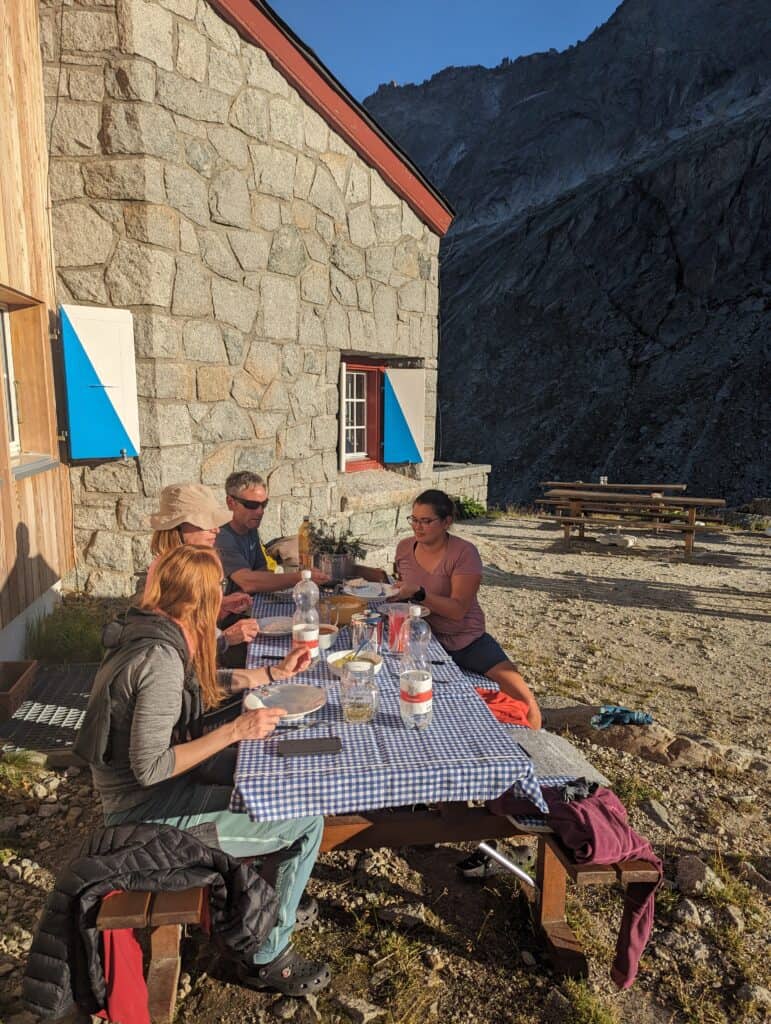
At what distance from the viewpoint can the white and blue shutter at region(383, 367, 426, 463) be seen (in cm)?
787

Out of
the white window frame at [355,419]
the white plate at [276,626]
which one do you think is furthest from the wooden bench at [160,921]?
the white window frame at [355,419]

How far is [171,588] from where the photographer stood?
2.22 m

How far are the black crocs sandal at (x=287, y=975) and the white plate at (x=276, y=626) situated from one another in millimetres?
1326

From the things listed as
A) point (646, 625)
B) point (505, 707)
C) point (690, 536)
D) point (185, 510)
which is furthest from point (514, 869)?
point (690, 536)

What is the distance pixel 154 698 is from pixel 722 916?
243cm

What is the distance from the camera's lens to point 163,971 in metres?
1.95

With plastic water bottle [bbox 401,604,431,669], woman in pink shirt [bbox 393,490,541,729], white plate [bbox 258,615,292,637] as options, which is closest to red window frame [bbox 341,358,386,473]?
woman in pink shirt [bbox 393,490,541,729]

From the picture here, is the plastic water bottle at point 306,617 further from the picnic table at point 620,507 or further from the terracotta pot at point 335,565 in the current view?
the picnic table at point 620,507

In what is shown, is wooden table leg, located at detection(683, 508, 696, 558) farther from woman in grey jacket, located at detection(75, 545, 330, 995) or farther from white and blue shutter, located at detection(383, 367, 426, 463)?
woman in grey jacket, located at detection(75, 545, 330, 995)

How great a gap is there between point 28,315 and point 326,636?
3.46 metres

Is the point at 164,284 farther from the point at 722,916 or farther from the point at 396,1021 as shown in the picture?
the point at 722,916

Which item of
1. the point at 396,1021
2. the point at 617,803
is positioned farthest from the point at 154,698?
the point at 617,803

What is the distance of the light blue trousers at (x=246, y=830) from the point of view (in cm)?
216

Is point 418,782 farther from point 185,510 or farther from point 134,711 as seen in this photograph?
point 185,510
